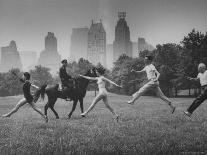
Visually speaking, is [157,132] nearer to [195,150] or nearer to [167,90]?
[195,150]

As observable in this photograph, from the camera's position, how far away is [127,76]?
224 ft

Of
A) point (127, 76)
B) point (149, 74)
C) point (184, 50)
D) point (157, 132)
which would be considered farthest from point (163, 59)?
point (157, 132)

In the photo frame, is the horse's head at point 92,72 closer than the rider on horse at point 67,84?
Yes

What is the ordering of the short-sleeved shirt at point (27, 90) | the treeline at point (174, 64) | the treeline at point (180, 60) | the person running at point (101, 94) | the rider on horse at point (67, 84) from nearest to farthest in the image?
the short-sleeved shirt at point (27, 90)
the person running at point (101, 94)
the rider on horse at point (67, 84)
the treeline at point (180, 60)
the treeline at point (174, 64)

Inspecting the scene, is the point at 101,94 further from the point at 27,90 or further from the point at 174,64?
the point at 174,64

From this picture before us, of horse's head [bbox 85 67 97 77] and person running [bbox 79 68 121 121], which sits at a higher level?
horse's head [bbox 85 67 97 77]

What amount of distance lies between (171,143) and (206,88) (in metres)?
4.40

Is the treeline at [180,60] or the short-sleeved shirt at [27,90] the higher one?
the treeline at [180,60]

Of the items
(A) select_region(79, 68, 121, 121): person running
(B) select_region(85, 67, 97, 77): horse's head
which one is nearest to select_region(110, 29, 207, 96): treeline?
(B) select_region(85, 67, 97, 77): horse's head

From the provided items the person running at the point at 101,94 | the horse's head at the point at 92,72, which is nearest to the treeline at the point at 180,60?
the horse's head at the point at 92,72

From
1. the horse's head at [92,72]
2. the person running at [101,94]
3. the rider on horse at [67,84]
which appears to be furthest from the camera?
the rider on horse at [67,84]

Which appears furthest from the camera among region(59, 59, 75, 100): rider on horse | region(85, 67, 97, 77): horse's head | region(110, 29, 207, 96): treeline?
region(110, 29, 207, 96): treeline

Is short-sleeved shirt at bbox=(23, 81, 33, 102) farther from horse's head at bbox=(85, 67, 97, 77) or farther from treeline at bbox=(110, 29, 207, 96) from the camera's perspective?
treeline at bbox=(110, 29, 207, 96)

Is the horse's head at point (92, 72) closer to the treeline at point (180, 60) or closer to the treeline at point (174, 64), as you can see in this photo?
the treeline at point (174, 64)
